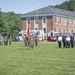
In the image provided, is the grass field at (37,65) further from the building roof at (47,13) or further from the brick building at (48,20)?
the building roof at (47,13)

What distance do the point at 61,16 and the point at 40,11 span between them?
6.25m

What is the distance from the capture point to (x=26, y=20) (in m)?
85.6

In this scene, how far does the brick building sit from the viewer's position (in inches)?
3155

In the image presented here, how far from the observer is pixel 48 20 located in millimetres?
80750

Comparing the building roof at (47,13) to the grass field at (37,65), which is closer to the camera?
the grass field at (37,65)

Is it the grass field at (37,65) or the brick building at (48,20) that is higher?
the brick building at (48,20)

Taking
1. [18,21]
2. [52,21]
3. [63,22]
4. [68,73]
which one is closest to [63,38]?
[68,73]

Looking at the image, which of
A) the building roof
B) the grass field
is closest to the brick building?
the building roof

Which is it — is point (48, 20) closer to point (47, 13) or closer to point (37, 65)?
point (47, 13)

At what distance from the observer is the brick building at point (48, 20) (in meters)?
80.1

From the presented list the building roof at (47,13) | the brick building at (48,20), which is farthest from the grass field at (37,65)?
the building roof at (47,13)

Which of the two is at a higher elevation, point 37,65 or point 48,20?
point 48,20

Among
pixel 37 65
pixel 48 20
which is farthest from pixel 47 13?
pixel 37 65

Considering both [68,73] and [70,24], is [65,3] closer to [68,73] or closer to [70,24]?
[70,24]
